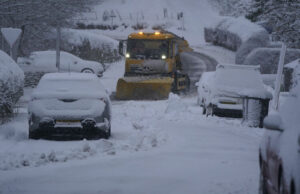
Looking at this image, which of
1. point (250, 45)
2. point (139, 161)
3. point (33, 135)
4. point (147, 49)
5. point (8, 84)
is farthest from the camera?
point (250, 45)

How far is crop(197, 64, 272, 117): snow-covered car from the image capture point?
1772cm

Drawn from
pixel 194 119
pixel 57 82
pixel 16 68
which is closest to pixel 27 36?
pixel 16 68

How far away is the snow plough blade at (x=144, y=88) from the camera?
23562 millimetres

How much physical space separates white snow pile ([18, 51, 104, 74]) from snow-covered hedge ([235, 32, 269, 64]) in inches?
470

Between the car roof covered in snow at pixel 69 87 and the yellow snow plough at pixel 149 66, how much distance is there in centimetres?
978

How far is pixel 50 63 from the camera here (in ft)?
106

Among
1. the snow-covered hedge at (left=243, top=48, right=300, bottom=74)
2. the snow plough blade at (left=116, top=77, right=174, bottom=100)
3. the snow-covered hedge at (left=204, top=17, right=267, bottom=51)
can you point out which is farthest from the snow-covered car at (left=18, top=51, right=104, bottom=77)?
the snow-covered hedge at (left=204, top=17, right=267, bottom=51)

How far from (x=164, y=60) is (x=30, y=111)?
1252cm

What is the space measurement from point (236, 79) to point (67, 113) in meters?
8.14

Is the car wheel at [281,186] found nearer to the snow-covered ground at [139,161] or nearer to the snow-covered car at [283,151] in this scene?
the snow-covered car at [283,151]

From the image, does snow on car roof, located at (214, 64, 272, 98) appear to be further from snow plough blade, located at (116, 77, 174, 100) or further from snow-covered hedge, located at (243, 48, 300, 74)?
snow-covered hedge, located at (243, 48, 300, 74)

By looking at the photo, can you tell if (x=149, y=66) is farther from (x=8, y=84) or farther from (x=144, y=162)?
(x=144, y=162)

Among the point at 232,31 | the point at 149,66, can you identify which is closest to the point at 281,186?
the point at 149,66

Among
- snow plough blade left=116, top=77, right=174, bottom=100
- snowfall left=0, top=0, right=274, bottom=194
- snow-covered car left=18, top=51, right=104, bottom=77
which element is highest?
snow-covered car left=18, top=51, right=104, bottom=77
